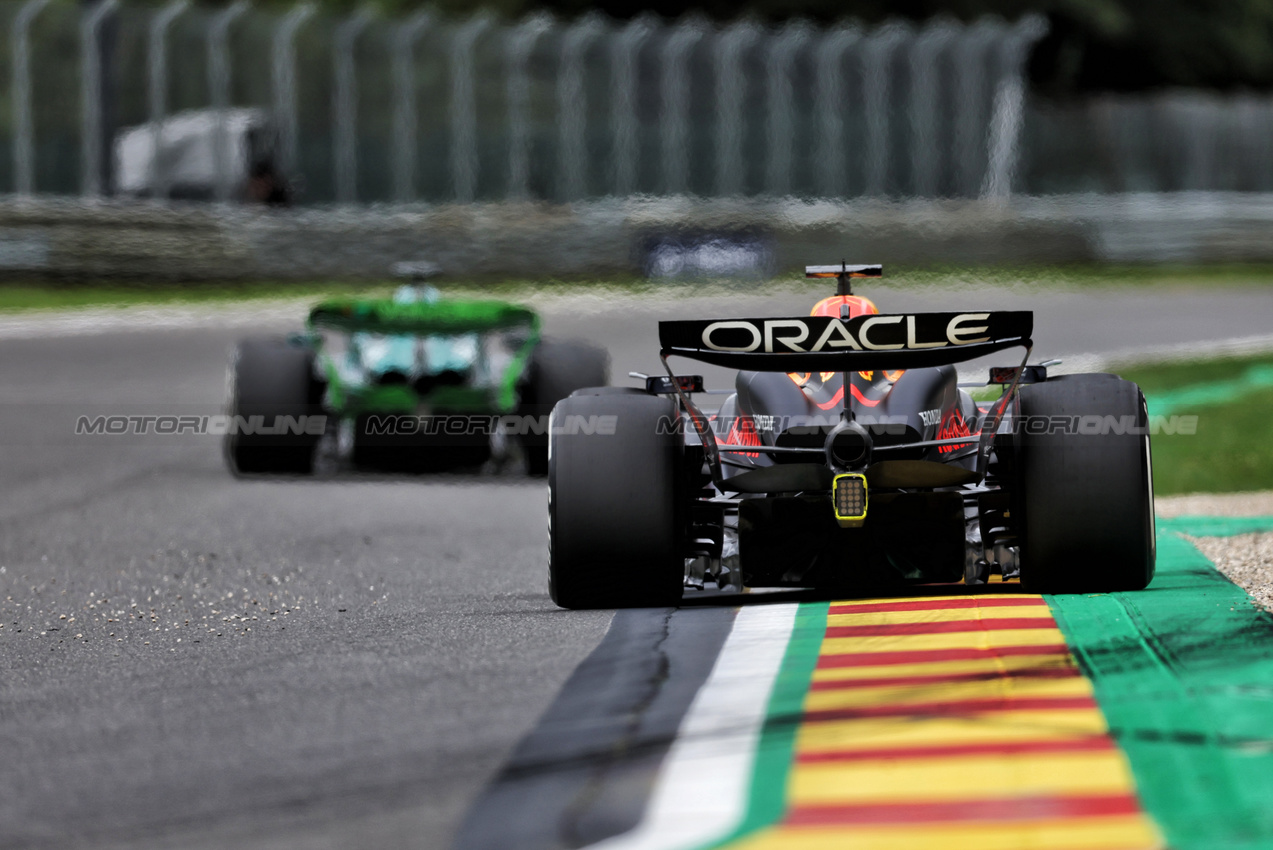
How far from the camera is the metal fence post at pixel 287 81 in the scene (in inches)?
923

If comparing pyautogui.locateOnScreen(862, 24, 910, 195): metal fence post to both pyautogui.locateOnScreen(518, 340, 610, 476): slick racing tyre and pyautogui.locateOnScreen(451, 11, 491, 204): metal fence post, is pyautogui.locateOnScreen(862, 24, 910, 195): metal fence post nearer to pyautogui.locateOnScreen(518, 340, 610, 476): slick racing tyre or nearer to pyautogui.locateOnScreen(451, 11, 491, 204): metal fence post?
pyautogui.locateOnScreen(451, 11, 491, 204): metal fence post

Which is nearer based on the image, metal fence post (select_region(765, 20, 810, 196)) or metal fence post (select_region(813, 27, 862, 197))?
metal fence post (select_region(765, 20, 810, 196))

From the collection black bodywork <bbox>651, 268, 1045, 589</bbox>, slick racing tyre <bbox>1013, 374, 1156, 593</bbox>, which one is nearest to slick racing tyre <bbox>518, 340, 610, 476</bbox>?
black bodywork <bbox>651, 268, 1045, 589</bbox>

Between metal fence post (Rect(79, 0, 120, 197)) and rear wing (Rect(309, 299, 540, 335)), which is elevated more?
metal fence post (Rect(79, 0, 120, 197))

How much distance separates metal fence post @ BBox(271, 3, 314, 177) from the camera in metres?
23.5

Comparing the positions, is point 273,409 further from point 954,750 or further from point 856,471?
point 954,750

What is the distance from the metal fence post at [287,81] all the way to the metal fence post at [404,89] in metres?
1.13

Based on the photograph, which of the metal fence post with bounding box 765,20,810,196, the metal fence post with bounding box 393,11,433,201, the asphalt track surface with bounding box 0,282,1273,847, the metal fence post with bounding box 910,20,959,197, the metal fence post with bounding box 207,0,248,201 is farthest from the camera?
the metal fence post with bounding box 910,20,959,197

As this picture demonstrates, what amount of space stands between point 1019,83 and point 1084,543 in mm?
22570

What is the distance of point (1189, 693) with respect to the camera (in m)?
4.72

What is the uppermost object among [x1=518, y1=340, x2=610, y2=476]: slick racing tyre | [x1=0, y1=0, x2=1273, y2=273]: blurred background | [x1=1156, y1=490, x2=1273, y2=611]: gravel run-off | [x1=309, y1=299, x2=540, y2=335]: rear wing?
[x1=0, y1=0, x2=1273, y2=273]: blurred background

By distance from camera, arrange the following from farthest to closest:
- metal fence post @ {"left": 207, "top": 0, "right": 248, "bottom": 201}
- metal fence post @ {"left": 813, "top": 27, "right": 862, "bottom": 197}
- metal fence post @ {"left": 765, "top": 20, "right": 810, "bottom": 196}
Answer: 1. metal fence post @ {"left": 813, "top": 27, "right": 862, "bottom": 197}
2. metal fence post @ {"left": 765, "top": 20, "right": 810, "bottom": 196}
3. metal fence post @ {"left": 207, "top": 0, "right": 248, "bottom": 201}

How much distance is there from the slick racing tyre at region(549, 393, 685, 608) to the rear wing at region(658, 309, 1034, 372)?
0.28 m

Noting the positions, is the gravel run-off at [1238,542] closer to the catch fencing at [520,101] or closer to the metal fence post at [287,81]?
the catch fencing at [520,101]
